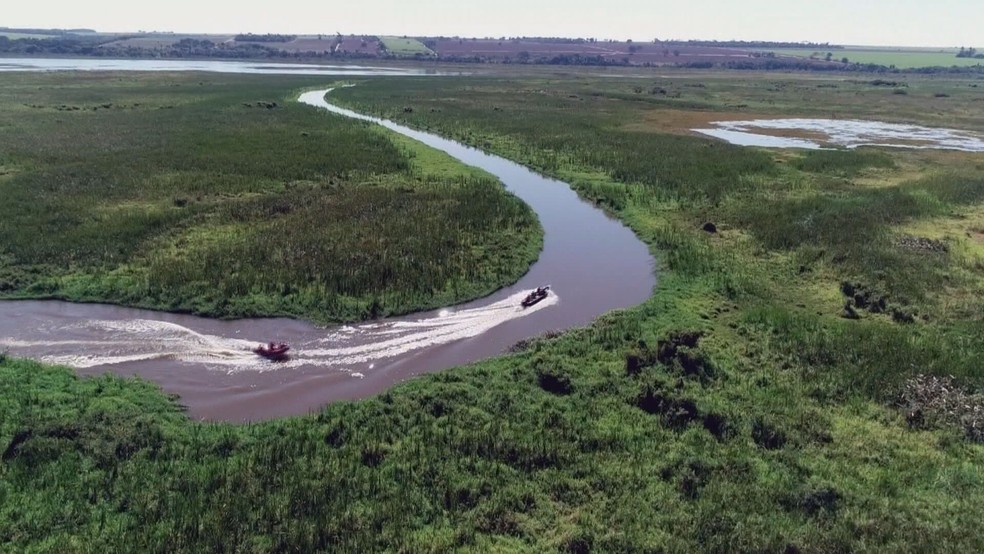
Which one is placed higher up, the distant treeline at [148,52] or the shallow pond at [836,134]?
the distant treeline at [148,52]

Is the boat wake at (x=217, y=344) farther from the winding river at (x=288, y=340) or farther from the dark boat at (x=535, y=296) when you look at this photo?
the dark boat at (x=535, y=296)

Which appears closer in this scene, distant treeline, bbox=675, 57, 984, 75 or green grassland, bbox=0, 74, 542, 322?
green grassland, bbox=0, 74, 542, 322

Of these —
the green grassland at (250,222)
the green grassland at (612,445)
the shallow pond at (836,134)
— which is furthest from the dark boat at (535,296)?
the shallow pond at (836,134)

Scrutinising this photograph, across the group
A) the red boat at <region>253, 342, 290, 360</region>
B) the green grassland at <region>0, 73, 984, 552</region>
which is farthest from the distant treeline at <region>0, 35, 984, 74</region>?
the red boat at <region>253, 342, 290, 360</region>

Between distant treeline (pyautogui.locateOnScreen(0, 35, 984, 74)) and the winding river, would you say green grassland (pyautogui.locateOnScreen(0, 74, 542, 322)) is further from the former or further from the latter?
distant treeline (pyautogui.locateOnScreen(0, 35, 984, 74))

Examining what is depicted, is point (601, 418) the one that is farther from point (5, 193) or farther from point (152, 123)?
point (152, 123)
